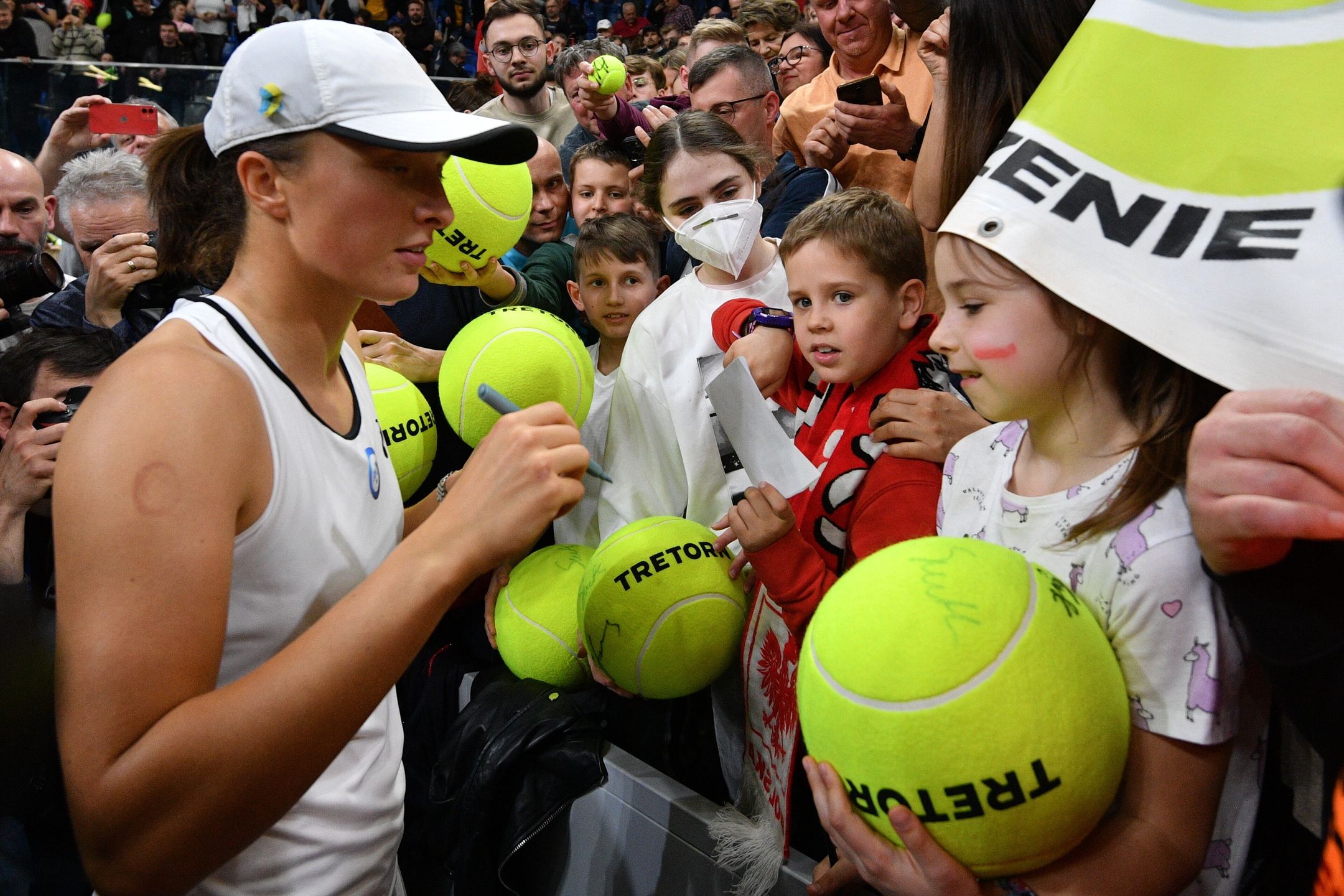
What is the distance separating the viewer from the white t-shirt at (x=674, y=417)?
8.95ft

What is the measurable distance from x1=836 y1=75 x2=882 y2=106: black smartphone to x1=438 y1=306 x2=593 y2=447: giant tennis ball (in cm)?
107

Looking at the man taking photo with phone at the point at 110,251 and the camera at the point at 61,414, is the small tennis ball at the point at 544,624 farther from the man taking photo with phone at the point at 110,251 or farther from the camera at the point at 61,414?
the man taking photo with phone at the point at 110,251

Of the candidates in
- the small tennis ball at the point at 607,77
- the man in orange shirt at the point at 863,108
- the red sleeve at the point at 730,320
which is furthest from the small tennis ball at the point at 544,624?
the small tennis ball at the point at 607,77

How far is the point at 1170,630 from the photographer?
1232 mm

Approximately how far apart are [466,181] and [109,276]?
1.39 m

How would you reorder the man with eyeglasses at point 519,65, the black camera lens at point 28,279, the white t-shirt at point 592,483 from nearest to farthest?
the white t-shirt at point 592,483, the black camera lens at point 28,279, the man with eyeglasses at point 519,65

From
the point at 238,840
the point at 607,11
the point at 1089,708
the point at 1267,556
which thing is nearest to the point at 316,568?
the point at 238,840

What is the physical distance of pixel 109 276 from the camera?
10.8ft

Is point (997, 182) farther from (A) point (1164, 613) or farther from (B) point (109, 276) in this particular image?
(B) point (109, 276)

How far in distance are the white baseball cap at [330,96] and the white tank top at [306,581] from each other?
0.27 meters

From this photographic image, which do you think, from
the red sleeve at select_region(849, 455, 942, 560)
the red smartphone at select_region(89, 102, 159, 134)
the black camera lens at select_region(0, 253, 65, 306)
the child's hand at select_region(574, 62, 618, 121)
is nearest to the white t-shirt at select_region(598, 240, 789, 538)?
the red sleeve at select_region(849, 455, 942, 560)

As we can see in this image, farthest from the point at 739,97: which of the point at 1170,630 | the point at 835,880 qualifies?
the point at 1170,630

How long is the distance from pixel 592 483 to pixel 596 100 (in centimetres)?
199

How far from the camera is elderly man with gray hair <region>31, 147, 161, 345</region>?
331 cm
